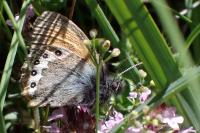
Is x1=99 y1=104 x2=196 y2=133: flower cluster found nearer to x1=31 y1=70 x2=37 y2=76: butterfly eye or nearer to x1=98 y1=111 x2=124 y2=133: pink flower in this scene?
x1=98 y1=111 x2=124 y2=133: pink flower

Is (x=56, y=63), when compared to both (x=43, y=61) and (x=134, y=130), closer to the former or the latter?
(x=43, y=61)

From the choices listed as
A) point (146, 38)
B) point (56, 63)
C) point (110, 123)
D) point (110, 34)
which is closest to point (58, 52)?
point (56, 63)

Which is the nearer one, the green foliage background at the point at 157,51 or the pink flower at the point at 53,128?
the green foliage background at the point at 157,51

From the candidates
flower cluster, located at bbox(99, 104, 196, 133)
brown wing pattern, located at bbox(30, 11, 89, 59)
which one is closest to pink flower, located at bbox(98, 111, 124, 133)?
flower cluster, located at bbox(99, 104, 196, 133)

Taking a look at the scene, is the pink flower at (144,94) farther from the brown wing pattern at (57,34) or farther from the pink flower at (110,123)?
the brown wing pattern at (57,34)

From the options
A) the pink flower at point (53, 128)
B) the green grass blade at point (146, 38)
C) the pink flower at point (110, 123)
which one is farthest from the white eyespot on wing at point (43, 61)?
the green grass blade at point (146, 38)

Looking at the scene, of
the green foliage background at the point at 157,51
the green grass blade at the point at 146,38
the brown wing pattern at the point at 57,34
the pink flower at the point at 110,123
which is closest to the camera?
the green foliage background at the point at 157,51

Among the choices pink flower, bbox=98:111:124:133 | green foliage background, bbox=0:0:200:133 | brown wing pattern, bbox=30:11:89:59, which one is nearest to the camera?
green foliage background, bbox=0:0:200:133

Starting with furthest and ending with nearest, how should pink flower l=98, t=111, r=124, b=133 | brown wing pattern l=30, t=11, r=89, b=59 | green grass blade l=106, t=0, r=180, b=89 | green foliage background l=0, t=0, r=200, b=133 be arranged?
brown wing pattern l=30, t=11, r=89, b=59, pink flower l=98, t=111, r=124, b=133, green grass blade l=106, t=0, r=180, b=89, green foliage background l=0, t=0, r=200, b=133

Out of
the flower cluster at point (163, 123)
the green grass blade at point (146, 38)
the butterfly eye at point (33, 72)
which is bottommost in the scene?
the flower cluster at point (163, 123)

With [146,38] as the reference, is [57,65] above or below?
above
